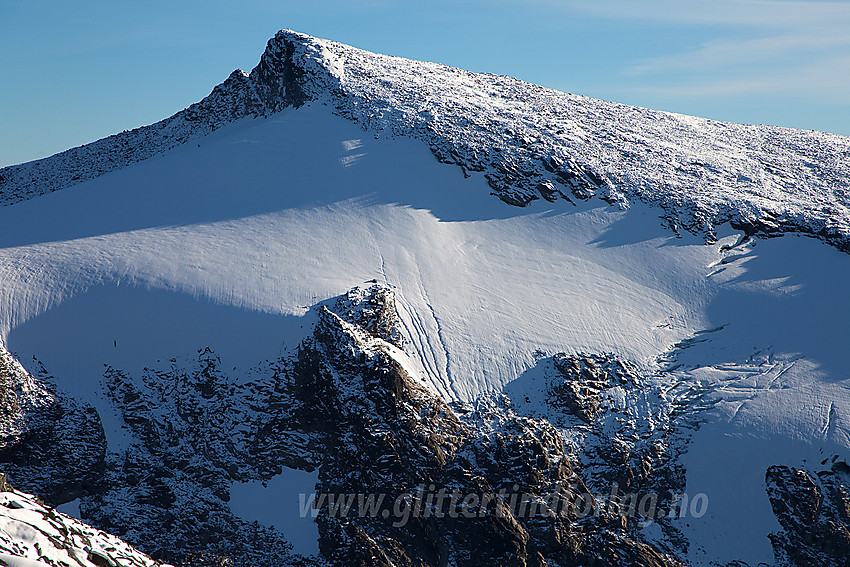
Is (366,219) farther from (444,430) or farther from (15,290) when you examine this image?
(15,290)

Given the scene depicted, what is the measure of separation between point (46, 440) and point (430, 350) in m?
17.2

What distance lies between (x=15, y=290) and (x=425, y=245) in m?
21.0

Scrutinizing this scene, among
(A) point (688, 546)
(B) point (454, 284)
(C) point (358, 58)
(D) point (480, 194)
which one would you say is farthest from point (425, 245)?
(C) point (358, 58)

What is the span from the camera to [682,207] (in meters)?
40.7

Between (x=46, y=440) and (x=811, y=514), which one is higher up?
(x=46, y=440)

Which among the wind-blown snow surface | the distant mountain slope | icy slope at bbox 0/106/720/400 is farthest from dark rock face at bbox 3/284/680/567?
the distant mountain slope

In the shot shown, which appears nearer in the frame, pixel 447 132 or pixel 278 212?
pixel 278 212

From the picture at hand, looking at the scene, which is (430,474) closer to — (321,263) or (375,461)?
(375,461)

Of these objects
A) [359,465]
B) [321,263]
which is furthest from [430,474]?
[321,263]

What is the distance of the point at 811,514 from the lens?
83.4 ft

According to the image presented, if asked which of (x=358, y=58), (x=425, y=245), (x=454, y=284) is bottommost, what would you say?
(x=454, y=284)

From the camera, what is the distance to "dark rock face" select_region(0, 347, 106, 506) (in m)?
26.2

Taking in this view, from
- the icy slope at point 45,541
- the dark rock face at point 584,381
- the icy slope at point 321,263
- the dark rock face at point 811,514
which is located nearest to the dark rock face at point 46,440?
the icy slope at point 321,263

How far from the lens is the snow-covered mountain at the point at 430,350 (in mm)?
26031
